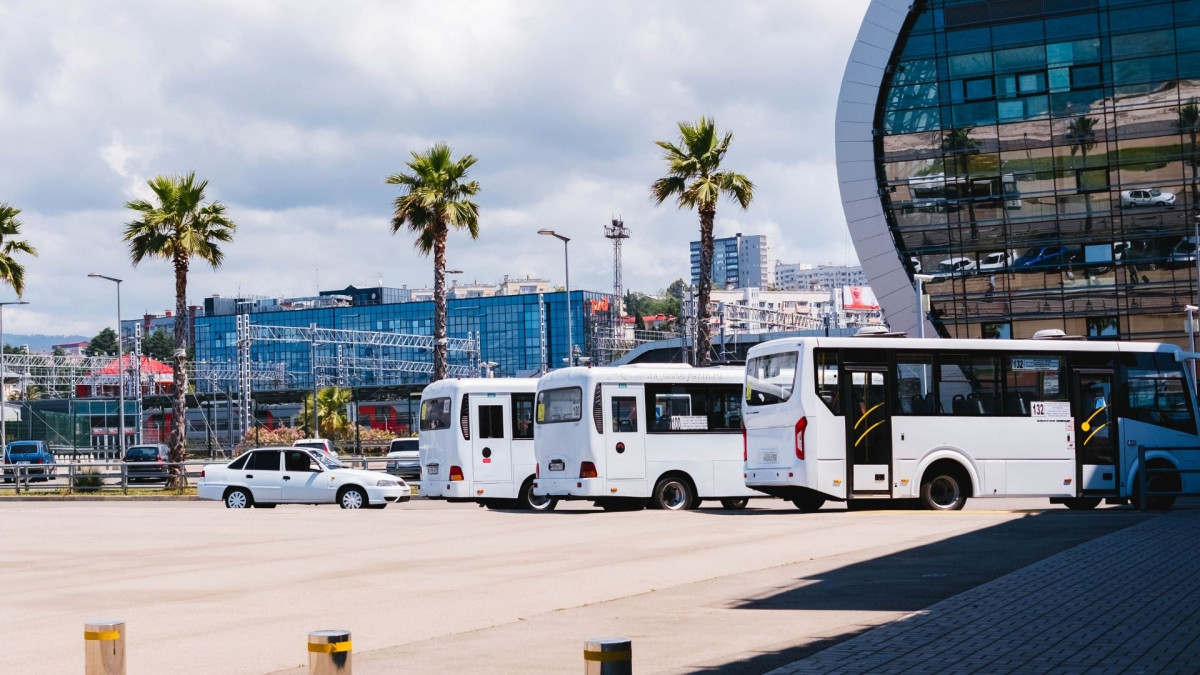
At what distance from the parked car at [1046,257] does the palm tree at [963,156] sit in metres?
2.49

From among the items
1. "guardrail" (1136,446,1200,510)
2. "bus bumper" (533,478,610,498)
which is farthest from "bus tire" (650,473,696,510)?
"guardrail" (1136,446,1200,510)

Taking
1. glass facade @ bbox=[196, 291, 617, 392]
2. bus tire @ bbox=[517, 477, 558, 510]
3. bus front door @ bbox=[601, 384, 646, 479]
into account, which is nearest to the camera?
bus front door @ bbox=[601, 384, 646, 479]

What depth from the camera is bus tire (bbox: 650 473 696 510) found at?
27.2 meters

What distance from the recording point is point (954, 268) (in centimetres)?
6894

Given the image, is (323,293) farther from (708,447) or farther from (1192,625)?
(1192,625)

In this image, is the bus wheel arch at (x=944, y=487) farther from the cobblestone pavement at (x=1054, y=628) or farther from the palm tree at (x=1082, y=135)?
the palm tree at (x=1082, y=135)

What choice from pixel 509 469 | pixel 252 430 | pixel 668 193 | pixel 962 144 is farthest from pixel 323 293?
pixel 509 469

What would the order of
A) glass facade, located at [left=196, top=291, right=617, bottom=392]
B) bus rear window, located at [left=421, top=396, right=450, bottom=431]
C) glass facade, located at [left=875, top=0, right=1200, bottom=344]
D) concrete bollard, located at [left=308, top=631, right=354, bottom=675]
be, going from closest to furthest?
concrete bollard, located at [left=308, top=631, right=354, bottom=675] < bus rear window, located at [left=421, top=396, right=450, bottom=431] < glass facade, located at [left=875, top=0, right=1200, bottom=344] < glass facade, located at [left=196, top=291, right=617, bottom=392]

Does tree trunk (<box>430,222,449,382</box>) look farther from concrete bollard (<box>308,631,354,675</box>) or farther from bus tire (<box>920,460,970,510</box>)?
concrete bollard (<box>308,631,354,675</box>)

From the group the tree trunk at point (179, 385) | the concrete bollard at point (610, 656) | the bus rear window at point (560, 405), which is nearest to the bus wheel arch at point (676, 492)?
the bus rear window at point (560, 405)

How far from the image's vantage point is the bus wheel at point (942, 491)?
80.8 feet

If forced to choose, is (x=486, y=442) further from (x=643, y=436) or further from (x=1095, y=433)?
(x=1095, y=433)

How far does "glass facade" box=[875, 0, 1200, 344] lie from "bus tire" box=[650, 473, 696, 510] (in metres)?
43.1

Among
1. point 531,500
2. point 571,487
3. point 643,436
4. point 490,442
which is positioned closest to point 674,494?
point 643,436
